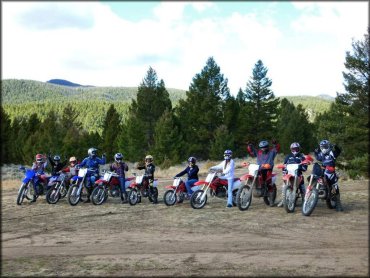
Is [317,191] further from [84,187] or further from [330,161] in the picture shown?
[84,187]

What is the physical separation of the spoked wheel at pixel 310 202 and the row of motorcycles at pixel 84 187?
668 centimetres

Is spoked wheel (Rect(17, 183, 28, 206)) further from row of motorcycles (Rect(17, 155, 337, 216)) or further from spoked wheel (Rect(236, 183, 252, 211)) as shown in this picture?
spoked wheel (Rect(236, 183, 252, 211))

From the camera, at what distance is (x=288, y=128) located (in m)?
62.8

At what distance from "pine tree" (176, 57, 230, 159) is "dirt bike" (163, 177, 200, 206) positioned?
3971cm

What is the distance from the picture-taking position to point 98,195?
15.8 meters

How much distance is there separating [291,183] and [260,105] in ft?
162

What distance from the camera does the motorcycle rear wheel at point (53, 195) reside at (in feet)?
52.1

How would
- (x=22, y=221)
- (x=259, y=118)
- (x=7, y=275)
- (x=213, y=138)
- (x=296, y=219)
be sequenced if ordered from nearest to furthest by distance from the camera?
1. (x=7, y=275)
2. (x=296, y=219)
3. (x=22, y=221)
4. (x=213, y=138)
5. (x=259, y=118)

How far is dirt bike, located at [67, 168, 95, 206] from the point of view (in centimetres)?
1547

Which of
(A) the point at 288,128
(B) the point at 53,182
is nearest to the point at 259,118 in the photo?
(A) the point at 288,128

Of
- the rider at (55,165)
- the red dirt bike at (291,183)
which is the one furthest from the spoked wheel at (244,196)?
the rider at (55,165)

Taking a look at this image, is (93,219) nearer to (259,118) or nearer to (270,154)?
(270,154)

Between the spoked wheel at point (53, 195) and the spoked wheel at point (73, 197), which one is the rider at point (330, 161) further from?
the spoked wheel at point (53, 195)

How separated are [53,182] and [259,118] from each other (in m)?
46.4
